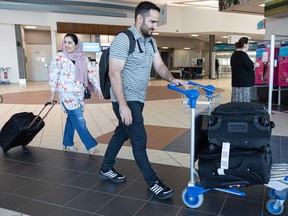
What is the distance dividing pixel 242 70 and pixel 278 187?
280 cm

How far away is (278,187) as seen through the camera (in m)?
1.73

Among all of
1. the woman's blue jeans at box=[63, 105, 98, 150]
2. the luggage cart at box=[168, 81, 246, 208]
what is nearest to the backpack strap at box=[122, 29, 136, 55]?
the luggage cart at box=[168, 81, 246, 208]

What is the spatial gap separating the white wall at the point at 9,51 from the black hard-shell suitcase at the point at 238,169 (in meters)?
16.0

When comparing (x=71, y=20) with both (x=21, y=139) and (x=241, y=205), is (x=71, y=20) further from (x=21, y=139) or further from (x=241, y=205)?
(x=241, y=205)

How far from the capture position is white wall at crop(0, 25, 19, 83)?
49.1ft

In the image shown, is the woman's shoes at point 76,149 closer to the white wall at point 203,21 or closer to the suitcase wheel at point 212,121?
the suitcase wheel at point 212,121

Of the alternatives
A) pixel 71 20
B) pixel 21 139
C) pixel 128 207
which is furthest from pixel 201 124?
pixel 71 20

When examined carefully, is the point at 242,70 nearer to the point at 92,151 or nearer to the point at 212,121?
the point at 92,151

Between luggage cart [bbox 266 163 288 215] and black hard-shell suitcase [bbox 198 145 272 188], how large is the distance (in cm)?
14

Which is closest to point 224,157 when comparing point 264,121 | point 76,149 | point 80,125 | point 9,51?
point 264,121

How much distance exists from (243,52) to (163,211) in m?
3.09

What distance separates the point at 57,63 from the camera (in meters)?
3.03

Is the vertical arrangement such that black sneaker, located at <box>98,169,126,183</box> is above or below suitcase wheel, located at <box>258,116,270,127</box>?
below

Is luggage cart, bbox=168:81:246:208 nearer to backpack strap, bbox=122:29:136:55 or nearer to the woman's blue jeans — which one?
backpack strap, bbox=122:29:136:55
